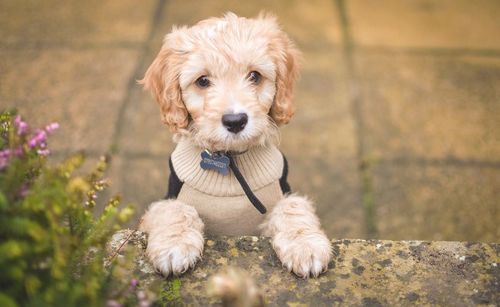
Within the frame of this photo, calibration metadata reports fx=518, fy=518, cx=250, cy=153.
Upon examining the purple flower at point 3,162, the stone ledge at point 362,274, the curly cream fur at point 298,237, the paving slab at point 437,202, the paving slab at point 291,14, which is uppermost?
the paving slab at point 291,14

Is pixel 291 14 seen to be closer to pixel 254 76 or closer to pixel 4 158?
pixel 254 76

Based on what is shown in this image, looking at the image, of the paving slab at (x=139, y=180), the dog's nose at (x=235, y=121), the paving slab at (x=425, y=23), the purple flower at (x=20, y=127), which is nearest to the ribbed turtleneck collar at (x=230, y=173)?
the dog's nose at (x=235, y=121)

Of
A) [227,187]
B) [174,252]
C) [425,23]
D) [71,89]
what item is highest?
[425,23]

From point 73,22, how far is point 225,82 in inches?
158

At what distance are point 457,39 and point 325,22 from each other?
1.59 m

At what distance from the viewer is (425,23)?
21.2 ft

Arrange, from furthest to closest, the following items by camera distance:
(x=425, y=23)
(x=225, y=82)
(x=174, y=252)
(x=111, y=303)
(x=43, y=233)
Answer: (x=425, y=23) < (x=225, y=82) < (x=174, y=252) < (x=111, y=303) < (x=43, y=233)

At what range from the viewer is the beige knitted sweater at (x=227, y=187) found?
114 inches

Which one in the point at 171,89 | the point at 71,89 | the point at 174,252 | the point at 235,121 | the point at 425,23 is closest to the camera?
the point at 174,252

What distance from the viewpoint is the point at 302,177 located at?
4.65 m

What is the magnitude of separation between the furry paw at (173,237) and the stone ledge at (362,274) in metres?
0.05

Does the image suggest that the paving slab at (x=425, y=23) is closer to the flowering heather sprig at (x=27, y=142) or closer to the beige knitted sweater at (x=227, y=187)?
the beige knitted sweater at (x=227, y=187)

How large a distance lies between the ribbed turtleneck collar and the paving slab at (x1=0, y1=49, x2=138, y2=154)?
2.00 m

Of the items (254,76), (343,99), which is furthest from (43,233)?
(343,99)
